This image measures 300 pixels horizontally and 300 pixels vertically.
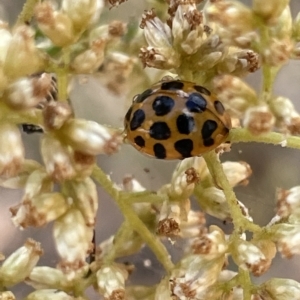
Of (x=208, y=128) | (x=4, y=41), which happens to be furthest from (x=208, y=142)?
(x=4, y=41)

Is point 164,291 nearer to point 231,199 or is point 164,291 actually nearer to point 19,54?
point 231,199

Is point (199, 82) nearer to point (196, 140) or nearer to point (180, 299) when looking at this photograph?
point (196, 140)

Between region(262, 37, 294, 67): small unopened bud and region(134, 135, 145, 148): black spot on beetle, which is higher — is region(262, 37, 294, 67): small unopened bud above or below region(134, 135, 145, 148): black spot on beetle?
above

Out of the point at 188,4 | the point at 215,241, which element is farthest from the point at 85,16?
the point at 215,241

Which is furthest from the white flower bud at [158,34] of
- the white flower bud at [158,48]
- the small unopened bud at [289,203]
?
the small unopened bud at [289,203]

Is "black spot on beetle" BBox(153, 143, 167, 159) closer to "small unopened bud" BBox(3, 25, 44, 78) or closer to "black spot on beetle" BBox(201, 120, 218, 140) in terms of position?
"black spot on beetle" BBox(201, 120, 218, 140)

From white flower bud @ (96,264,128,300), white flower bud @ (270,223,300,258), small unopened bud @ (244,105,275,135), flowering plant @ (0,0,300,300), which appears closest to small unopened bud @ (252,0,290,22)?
flowering plant @ (0,0,300,300)
